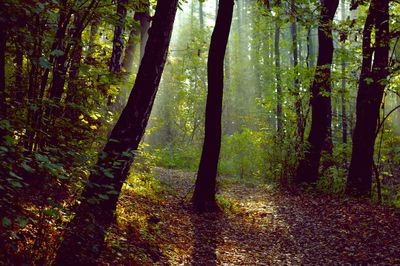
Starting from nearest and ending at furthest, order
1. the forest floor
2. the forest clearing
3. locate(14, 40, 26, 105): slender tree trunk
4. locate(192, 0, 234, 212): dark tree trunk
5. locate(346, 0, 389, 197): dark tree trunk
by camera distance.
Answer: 1. the forest clearing
2. locate(14, 40, 26, 105): slender tree trunk
3. the forest floor
4. locate(192, 0, 234, 212): dark tree trunk
5. locate(346, 0, 389, 197): dark tree trunk

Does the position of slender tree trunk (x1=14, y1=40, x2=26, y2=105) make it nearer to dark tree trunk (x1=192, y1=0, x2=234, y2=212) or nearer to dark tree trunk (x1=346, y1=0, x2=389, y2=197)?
dark tree trunk (x1=192, y1=0, x2=234, y2=212)

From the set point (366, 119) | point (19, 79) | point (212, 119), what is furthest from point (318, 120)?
point (19, 79)

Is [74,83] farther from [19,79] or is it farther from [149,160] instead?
[149,160]

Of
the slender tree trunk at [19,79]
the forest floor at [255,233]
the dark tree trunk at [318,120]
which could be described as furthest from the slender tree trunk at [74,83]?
the dark tree trunk at [318,120]

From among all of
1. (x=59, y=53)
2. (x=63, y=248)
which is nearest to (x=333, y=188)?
(x=63, y=248)

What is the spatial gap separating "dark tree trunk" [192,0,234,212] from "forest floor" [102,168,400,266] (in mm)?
464

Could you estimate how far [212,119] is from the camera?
9266 millimetres

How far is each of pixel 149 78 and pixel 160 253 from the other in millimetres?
2784

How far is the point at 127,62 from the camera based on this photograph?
1242cm

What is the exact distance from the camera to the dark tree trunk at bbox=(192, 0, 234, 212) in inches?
360

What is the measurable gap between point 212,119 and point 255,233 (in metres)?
2.89

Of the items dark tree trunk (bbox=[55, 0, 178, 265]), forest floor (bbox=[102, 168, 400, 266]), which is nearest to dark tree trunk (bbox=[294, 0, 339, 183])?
forest floor (bbox=[102, 168, 400, 266])

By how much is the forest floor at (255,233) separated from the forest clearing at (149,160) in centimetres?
4

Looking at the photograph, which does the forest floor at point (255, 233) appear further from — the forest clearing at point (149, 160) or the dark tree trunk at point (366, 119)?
the dark tree trunk at point (366, 119)
